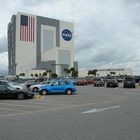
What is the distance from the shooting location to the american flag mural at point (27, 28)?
161000 mm

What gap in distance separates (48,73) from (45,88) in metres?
138

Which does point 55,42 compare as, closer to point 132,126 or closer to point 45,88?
point 45,88

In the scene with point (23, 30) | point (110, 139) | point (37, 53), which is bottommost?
point (110, 139)

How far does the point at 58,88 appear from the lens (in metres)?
32.6

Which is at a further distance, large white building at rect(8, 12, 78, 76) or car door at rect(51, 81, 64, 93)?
large white building at rect(8, 12, 78, 76)

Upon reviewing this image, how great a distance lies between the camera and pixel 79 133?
29.3 ft

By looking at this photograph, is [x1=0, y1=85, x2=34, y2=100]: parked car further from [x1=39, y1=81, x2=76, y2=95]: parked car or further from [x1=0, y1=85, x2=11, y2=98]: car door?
[x1=39, y1=81, x2=76, y2=95]: parked car

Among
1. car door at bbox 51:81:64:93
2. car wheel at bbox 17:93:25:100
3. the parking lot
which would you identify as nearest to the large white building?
car door at bbox 51:81:64:93

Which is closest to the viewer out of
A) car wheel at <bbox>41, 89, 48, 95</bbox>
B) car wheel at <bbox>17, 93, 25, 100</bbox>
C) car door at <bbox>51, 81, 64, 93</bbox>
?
car wheel at <bbox>17, 93, 25, 100</bbox>

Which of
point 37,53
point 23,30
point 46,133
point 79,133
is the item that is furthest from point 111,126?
point 37,53

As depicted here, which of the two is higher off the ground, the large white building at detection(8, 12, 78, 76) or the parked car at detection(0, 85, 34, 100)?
the large white building at detection(8, 12, 78, 76)

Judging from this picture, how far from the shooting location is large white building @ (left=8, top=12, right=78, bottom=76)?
163500mm

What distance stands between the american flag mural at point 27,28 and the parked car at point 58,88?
131371 mm

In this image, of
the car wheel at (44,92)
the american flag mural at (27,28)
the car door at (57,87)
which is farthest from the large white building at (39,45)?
the car wheel at (44,92)
